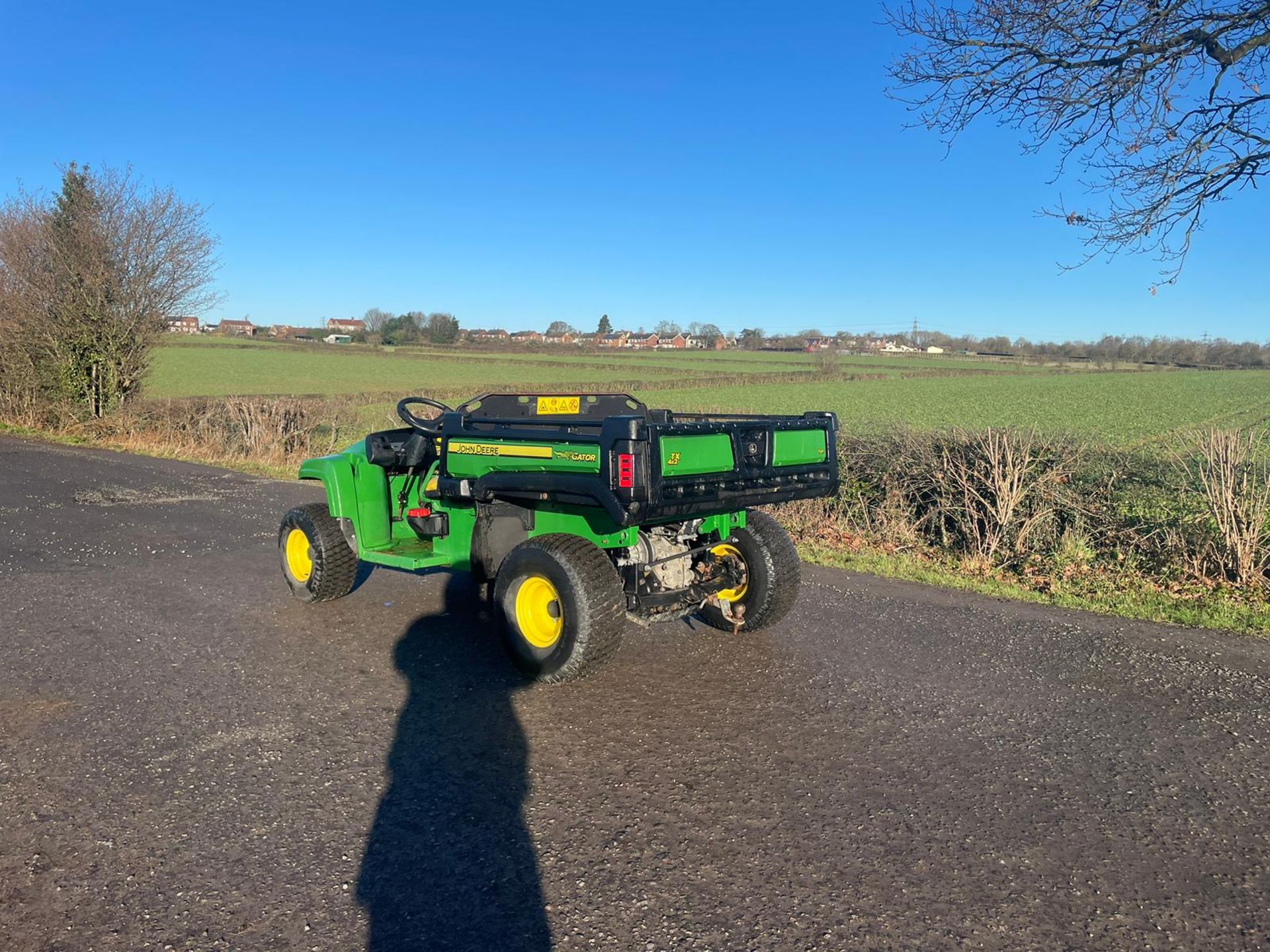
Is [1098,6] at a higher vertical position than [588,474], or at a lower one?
higher

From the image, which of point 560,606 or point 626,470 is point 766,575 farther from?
point 626,470

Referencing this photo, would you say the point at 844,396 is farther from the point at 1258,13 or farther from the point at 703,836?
the point at 703,836

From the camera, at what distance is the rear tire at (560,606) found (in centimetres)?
468

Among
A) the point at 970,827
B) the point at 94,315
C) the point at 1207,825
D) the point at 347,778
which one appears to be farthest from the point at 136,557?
the point at 94,315

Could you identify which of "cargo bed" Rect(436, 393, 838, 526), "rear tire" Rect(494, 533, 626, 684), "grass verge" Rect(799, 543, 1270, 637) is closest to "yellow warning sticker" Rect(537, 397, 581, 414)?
"cargo bed" Rect(436, 393, 838, 526)

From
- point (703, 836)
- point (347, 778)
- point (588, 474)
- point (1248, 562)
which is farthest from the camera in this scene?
point (1248, 562)

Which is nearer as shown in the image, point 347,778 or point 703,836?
point 703,836

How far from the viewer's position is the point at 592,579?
15.4 ft

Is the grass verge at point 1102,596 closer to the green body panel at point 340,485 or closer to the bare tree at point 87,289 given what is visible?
the green body panel at point 340,485

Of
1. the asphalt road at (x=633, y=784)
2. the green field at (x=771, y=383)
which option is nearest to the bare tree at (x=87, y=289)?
the green field at (x=771, y=383)

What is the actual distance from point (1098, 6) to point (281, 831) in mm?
8379

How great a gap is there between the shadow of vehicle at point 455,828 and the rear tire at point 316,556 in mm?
1409

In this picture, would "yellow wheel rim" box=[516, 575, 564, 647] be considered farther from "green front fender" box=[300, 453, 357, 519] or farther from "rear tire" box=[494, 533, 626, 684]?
"green front fender" box=[300, 453, 357, 519]

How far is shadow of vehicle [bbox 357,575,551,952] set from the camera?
282cm
